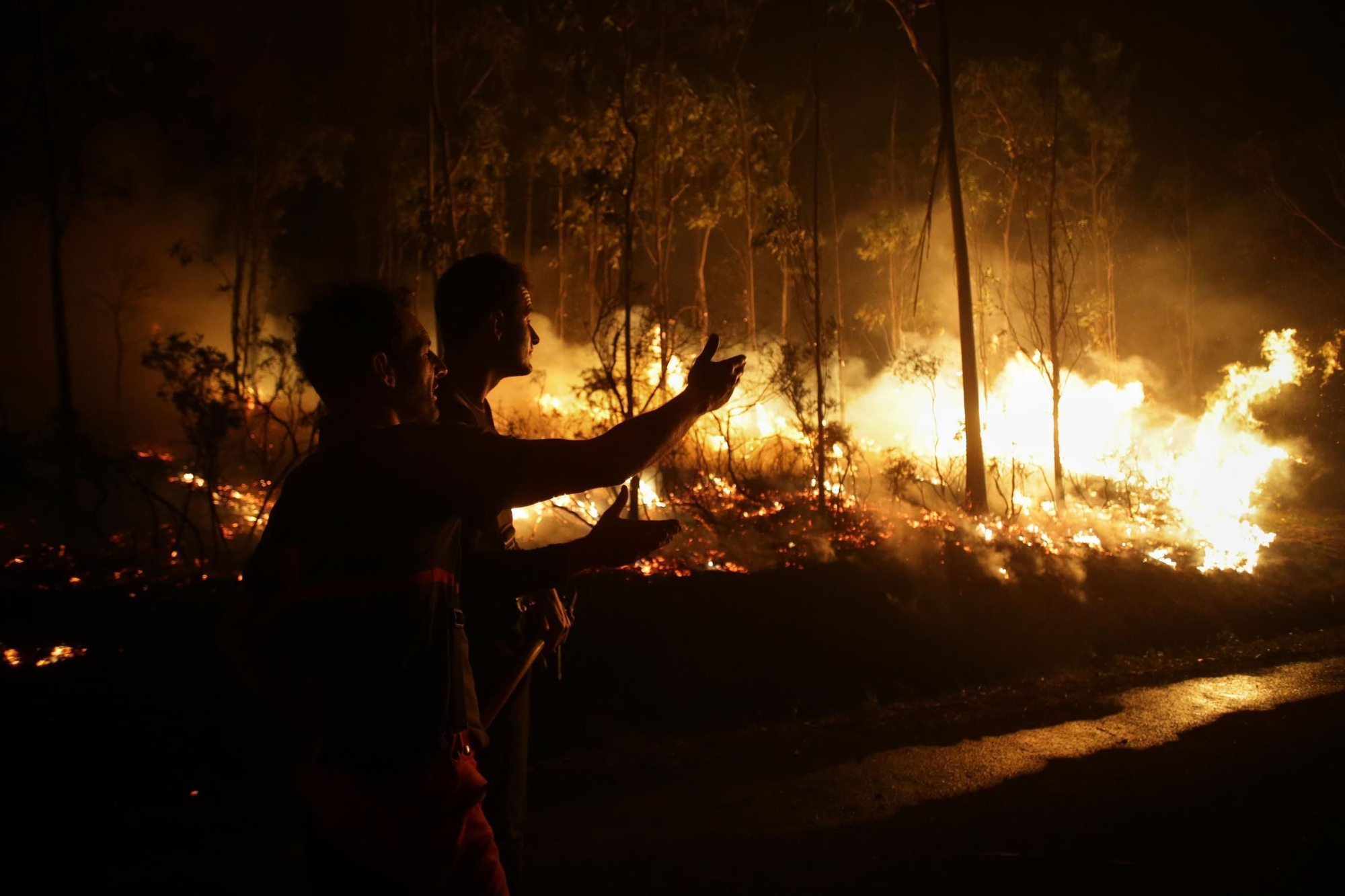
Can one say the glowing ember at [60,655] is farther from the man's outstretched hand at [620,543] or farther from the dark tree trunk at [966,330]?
the dark tree trunk at [966,330]

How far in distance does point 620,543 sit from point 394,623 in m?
0.50

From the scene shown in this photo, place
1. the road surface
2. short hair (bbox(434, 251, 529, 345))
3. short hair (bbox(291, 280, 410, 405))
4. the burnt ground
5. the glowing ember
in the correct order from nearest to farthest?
1. short hair (bbox(291, 280, 410, 405))
2. short hair (bbox(434, 251, 529, 345))
3. the road surface
4. the burnt ground
5. the glowing ember

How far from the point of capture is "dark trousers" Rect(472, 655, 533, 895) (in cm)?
202

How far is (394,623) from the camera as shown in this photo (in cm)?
155

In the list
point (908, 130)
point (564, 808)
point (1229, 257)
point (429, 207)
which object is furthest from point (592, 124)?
point (1229, 257)

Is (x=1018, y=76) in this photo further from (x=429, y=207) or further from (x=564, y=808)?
(x=564, y=808)

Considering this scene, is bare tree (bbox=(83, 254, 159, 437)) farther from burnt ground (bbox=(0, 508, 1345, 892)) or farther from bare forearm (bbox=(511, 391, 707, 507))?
bare forearm (bbox=(511, 391, 707, 507))

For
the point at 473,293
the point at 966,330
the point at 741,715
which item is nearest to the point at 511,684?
the point at 473,293

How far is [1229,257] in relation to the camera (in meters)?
28.2

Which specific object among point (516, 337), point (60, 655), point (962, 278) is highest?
point (962, 278)

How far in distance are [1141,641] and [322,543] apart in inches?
326

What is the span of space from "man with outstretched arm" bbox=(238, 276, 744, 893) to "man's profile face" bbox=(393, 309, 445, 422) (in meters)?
0.23

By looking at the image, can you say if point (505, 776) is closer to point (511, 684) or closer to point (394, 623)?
point (511, 684)

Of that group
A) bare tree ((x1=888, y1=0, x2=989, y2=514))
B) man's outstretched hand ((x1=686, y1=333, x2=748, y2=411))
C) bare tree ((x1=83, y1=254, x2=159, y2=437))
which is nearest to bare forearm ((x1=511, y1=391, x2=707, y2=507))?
man's outstretched hand ((x1=686, y1=333, x2=748, y2=411))
